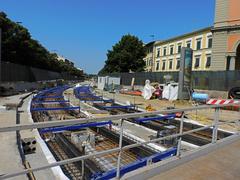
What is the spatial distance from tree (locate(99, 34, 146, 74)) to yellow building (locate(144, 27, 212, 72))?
32.9ft

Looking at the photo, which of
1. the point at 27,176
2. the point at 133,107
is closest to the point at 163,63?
the point at 133,107

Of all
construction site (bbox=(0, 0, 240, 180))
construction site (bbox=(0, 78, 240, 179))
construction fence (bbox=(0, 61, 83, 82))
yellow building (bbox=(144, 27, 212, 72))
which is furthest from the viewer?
yellow building (bbox=(144, 27, 212, 72))

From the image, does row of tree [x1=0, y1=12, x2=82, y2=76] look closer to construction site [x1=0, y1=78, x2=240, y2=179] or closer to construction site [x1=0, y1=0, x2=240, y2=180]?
construction site [x1=0, y1=0, x2=240, y2=180]

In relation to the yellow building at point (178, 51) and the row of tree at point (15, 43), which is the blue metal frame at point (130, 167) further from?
the yellow building at point (178, 51)

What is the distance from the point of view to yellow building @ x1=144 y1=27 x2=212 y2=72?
6088 centimetres

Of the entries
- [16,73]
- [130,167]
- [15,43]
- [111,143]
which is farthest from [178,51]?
[130,167]

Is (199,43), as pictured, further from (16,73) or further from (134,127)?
(134,127)

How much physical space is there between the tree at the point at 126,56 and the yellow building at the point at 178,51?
10.0 metres

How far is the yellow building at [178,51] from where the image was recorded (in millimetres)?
60875

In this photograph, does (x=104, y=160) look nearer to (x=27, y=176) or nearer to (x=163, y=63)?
(x=27, y=176)

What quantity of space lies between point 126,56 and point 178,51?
15.3 meters

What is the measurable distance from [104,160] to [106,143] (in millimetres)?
2735

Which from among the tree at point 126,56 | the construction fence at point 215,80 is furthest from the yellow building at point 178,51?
the construction fence at point 215,80

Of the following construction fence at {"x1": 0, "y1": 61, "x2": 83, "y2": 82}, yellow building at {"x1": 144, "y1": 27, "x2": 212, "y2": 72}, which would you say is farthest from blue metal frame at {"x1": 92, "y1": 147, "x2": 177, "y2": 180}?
yellow building at {"x1": 144, "y1": 27, "x2": 212, "y2": 72}
